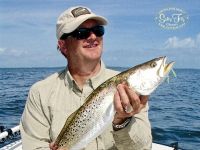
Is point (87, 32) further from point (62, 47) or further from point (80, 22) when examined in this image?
point (62, 47)

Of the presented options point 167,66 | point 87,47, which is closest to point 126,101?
point 167,66

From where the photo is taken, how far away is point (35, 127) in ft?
16.2

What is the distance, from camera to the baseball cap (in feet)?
15.9

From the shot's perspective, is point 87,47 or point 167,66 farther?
point 87,47

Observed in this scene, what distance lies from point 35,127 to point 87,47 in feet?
3.72

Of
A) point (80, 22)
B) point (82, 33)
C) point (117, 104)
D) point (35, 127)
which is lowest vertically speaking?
point (35, 127)

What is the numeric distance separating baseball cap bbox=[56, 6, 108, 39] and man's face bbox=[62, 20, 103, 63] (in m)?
0.09

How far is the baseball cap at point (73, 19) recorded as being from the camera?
15.9 feet

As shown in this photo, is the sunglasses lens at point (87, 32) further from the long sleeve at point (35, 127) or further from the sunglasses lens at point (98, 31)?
the long sleeve at point (35, 127)

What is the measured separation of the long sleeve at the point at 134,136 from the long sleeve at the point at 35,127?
1.03 m

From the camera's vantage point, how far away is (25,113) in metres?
5.08

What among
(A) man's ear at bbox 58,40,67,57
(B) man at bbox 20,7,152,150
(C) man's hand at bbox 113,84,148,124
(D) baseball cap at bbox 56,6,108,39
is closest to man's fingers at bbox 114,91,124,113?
(C) man's hand at bbox 113,84,148,124

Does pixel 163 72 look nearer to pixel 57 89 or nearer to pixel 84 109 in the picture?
pixel 84 109

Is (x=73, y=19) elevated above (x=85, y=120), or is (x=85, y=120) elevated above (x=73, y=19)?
(x=73, y=19)
